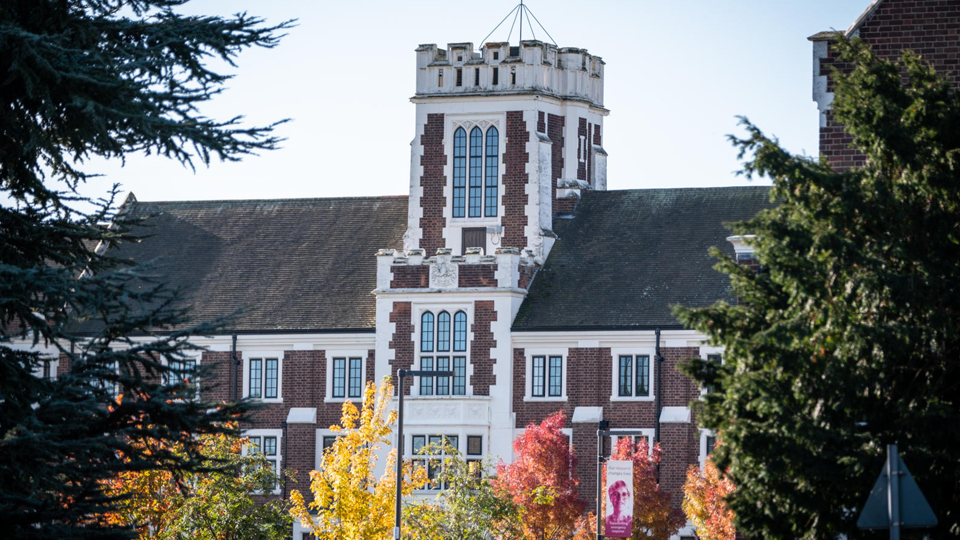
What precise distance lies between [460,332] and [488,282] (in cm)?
183

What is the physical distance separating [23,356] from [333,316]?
127 ft

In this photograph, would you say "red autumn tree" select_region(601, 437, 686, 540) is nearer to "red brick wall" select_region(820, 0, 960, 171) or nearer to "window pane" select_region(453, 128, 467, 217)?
"window pane" select_region(453, 128, 467, 217)

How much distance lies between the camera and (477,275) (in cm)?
5459

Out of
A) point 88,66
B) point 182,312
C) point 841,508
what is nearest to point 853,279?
point 841,508

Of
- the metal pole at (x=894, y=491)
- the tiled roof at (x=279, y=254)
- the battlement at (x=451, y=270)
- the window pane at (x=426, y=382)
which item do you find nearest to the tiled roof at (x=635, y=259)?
the battlement at (x=451, y=270)

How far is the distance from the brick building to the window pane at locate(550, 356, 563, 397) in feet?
0.15

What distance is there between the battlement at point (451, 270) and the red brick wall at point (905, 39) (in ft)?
97.0

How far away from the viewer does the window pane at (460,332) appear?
54.4 m

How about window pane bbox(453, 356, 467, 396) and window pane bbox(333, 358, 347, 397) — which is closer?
window pane bbox(453, 356, 467, 396)

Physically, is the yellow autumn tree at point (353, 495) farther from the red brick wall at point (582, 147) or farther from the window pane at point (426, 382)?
the red brick wall at point (582, 147)

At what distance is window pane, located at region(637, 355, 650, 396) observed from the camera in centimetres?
5238

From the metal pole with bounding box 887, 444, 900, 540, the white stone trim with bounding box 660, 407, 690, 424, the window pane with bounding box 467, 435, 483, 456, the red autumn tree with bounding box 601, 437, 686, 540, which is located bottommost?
the red autumn tree with bounding box 601, 437, 686, 540

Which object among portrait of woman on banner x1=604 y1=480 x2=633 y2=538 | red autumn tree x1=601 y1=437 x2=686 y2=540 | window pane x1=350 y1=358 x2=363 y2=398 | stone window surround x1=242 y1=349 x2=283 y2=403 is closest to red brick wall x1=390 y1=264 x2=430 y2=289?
window pane x1=350 y1=358 x2=363 y2=398

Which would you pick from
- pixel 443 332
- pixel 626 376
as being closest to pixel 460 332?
pixel 443 332
